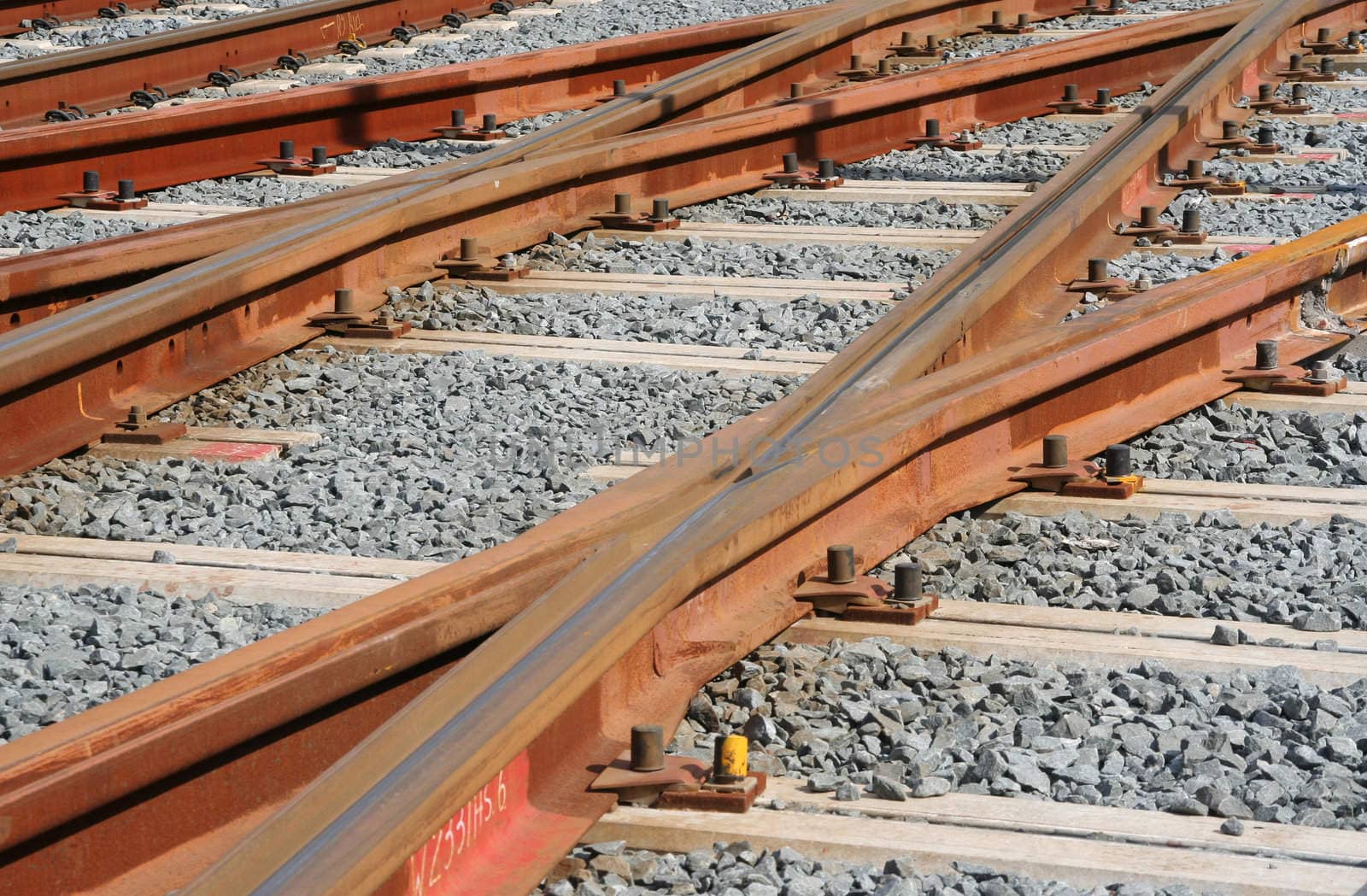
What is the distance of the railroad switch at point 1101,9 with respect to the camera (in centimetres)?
1234

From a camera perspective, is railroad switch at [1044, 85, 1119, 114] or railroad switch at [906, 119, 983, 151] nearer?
railroad switch at [906, 119, 983, 151]

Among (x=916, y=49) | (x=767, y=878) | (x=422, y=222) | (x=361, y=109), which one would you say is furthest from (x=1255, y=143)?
(x=767, y=878)

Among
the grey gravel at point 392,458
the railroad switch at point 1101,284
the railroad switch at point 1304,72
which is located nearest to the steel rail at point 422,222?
the grey gravel at point 392,458

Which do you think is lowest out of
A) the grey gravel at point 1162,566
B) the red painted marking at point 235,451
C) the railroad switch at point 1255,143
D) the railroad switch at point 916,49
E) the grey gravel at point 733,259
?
the grey gravel at point 1162,566

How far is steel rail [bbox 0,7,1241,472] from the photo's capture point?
5.20 metres

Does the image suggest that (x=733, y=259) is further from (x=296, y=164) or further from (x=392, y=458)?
(x=296, y=164)

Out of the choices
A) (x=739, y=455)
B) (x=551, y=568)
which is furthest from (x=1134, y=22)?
(x=551, y=568)

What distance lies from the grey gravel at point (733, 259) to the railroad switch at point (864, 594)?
2830 millimetres

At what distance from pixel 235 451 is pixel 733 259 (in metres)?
2.53

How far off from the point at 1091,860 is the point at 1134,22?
9649 millimetres

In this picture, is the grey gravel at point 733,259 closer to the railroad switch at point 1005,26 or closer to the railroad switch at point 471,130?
the railroad switch at point 471,130

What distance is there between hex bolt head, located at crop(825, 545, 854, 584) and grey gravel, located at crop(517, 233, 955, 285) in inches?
111

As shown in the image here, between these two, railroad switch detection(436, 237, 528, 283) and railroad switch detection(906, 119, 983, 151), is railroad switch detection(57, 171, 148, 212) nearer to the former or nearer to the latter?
railroad switch detection(436, 237, 528, 283)

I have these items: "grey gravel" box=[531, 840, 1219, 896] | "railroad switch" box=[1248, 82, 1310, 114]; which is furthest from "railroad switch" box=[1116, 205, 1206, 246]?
"grey gravel" box=[531, 840, 1219, 896]
